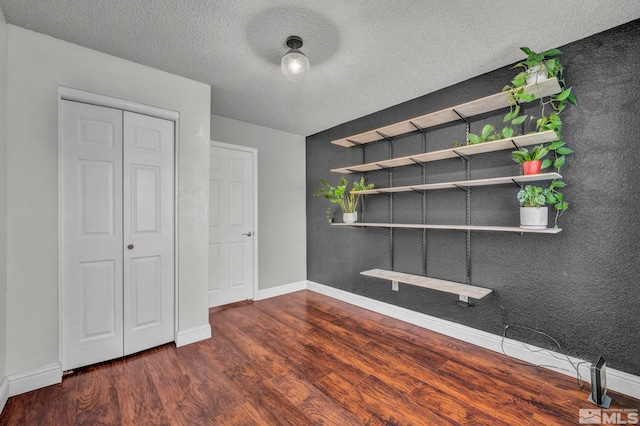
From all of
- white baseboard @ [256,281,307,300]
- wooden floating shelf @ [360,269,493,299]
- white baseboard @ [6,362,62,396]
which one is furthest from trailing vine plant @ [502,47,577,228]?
white baseboard @ [6,362,62,396]

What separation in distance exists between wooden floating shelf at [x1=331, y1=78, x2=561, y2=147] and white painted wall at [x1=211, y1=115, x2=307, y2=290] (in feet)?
3.76

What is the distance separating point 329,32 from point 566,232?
2279 mm

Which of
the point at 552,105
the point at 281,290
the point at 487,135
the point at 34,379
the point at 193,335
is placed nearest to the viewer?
the point at 34,379

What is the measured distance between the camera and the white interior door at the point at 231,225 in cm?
359

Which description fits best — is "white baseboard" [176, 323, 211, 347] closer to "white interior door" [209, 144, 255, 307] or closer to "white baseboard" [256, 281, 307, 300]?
"white interior door" [209, 144, 255, 307]

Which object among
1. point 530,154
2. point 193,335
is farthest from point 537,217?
point 193,335

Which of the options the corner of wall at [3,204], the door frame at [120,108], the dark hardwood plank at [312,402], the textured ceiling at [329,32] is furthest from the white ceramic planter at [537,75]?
the corner of wall at [3,204]

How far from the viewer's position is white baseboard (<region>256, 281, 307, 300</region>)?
394 cm

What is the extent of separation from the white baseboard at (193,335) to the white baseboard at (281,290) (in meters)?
1.20

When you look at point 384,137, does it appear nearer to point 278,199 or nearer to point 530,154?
point 530,154

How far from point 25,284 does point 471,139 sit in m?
3.46

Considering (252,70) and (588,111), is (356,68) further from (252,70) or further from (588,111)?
(588,111)

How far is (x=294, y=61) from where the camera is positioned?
194 centimetres

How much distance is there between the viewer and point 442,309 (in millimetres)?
2799
